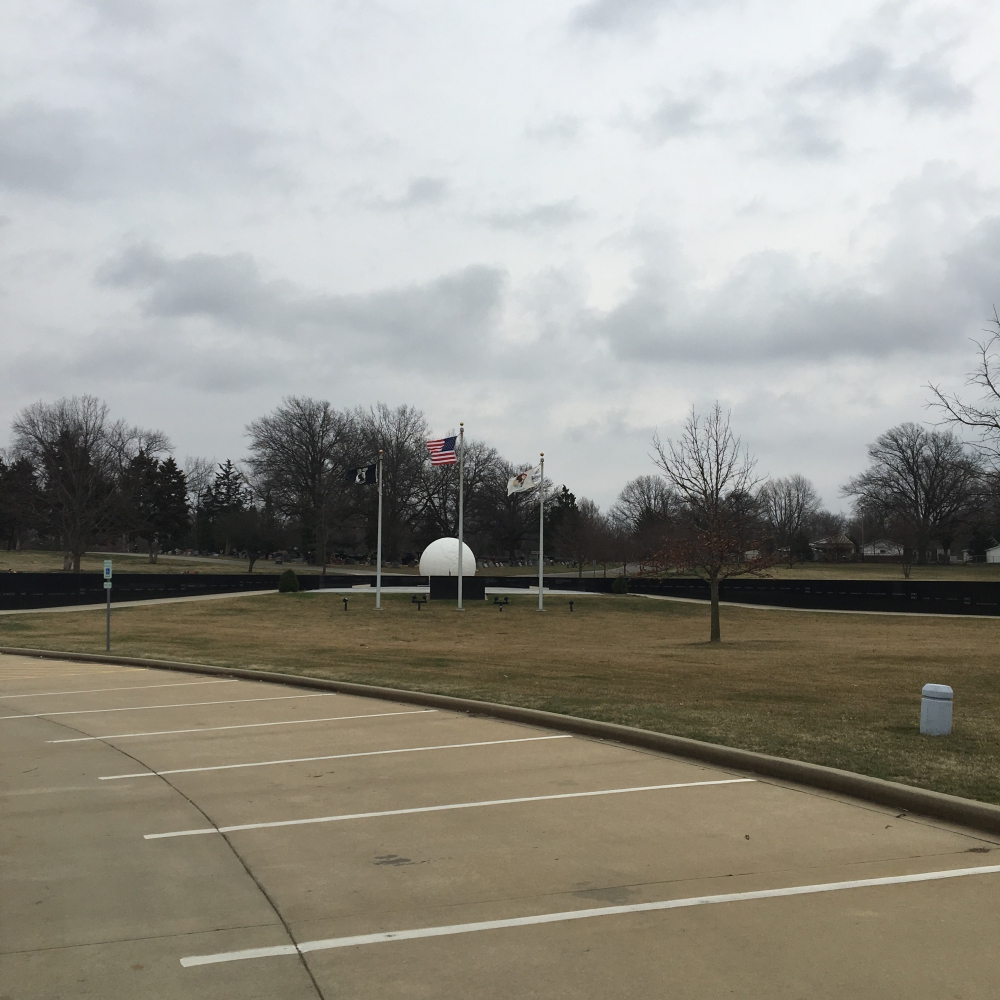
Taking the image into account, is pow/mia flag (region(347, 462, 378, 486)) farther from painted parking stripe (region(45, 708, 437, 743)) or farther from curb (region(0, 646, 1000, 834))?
painted parking stripe (region(45, 708, 437, 743))

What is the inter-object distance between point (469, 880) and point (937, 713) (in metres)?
6.07

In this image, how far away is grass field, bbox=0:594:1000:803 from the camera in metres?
9.45

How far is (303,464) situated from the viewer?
78625 millimetres

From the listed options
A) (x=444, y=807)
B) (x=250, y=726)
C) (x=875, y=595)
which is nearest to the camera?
(x=444, y=807)

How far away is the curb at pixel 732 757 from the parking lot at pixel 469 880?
177 mm

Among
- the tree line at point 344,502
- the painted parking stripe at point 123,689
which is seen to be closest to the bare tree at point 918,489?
the tree line at point 344,502

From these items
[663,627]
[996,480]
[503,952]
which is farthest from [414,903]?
[663,627]

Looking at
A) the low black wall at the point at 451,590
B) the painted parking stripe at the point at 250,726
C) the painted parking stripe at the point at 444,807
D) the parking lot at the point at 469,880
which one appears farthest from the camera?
the low black wall at the point at 451,590

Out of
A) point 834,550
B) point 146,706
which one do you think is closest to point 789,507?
point 834,550

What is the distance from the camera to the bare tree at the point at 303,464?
3068 inches

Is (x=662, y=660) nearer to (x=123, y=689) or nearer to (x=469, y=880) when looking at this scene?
(x=123, y=689)

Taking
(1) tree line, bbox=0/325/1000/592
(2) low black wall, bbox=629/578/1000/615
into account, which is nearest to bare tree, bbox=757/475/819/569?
(1) tree line, bbox=0/325/1000/592

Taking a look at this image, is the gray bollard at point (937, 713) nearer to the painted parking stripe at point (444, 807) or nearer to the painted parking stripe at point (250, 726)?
the painted parking stripe at point (444, 807)

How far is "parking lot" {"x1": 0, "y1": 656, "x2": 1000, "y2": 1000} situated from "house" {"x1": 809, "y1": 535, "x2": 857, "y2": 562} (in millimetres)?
89580
